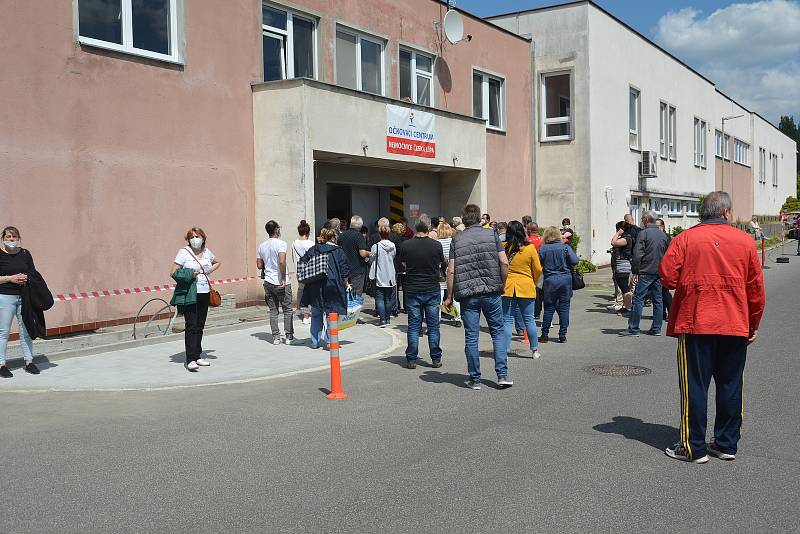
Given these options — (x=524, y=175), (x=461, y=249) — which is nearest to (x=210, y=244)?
(x=461, y=249)

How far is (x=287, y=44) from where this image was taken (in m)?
16.6

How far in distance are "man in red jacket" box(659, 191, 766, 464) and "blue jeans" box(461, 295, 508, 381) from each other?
2750 mm

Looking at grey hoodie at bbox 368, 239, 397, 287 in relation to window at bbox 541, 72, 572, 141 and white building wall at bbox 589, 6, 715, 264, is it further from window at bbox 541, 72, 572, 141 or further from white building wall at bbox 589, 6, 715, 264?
window at bbox 541, 72, 572, 141

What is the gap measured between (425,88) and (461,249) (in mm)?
13406

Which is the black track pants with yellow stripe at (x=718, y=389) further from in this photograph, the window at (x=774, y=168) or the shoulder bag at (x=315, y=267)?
the window at (x=774, y=168)

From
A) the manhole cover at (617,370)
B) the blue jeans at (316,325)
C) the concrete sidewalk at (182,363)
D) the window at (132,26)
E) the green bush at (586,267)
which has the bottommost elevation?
the manhole cover at (617,370)

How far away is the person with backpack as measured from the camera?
10992mm

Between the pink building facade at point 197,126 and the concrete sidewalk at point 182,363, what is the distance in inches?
82.1

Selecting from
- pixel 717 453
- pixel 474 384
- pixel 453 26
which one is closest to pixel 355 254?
pixel 474 384

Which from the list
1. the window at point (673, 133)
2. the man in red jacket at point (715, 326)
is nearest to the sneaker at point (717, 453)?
the man in red jacket at point (715, 326)

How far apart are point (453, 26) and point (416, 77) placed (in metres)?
1.94

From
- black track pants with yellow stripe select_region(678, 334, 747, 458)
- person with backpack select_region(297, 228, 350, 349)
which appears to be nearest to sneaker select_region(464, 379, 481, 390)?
black track pants with yellow stripe select_region(678, 334, 747, 458)

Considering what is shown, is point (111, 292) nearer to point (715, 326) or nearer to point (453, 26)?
point (715, 326)

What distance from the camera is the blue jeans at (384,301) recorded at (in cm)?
1375
